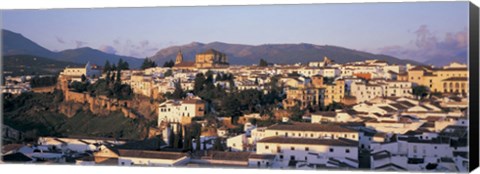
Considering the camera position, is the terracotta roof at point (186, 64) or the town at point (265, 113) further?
the terracotta roof at point (186, 64)

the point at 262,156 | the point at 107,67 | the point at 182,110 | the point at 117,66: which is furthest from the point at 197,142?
the point at 107,67

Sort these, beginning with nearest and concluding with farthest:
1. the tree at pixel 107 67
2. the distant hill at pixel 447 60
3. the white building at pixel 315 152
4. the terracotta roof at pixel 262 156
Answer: the distant hill at pixel 447 60
the white building at pixel 315 152
the terracotta roof at pixel 262 156
the tree at pixel 107 67

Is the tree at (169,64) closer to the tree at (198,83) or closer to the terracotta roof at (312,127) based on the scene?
the tree at (198,83)

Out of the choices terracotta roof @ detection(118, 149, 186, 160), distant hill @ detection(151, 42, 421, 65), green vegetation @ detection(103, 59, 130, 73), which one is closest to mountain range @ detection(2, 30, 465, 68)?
distant hill @ detection(151, 42, 421, 65)

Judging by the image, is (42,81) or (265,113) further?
(42,81)

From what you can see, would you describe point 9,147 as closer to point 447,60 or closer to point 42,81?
point 42,81

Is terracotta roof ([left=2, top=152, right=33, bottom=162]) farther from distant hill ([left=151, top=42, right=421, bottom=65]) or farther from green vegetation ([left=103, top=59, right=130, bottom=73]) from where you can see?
distant hill ([left=151, top=42, right=421, bottom=65])

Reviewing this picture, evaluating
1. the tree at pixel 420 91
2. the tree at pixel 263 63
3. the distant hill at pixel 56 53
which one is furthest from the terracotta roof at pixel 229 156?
the tree at pixel 420 91
